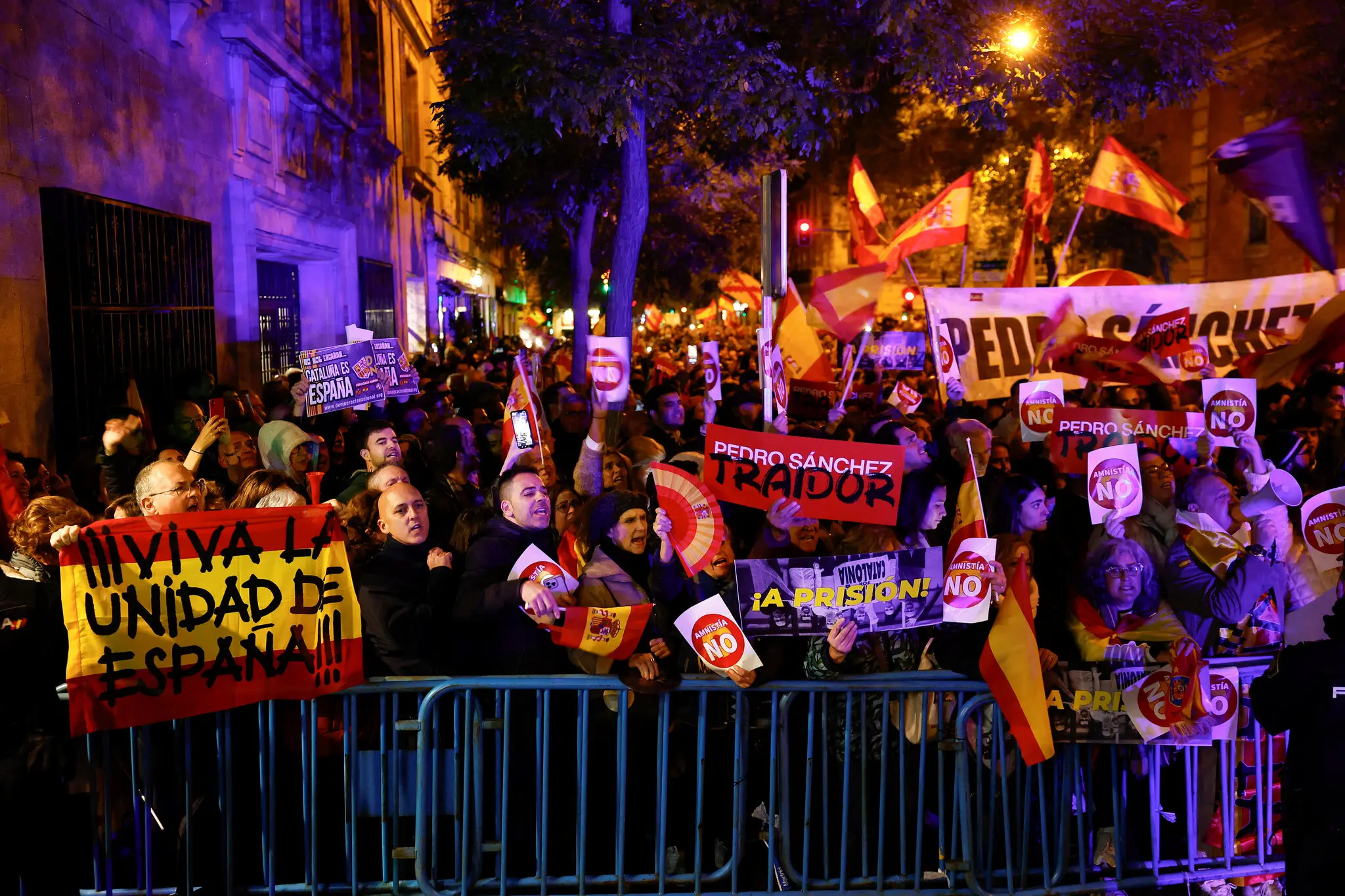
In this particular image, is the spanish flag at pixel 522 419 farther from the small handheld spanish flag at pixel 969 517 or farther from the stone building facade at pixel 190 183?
the stone building facade at pixel 190 183

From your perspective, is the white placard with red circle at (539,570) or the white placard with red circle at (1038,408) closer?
the white placard with red circle at (539,570)

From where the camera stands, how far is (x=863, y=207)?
12.7 meters

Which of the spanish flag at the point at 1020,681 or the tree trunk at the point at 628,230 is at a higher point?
the tree trunk at the point at 628,230

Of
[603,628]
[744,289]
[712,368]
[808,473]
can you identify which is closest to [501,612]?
[603,628]

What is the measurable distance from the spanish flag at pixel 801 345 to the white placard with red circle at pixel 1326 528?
17.5 ft

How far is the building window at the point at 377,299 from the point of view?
19.4 metres

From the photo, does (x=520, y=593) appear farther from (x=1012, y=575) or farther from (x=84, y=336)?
(x=84, y=336)

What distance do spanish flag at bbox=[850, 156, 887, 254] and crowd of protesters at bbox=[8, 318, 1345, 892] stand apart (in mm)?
5084

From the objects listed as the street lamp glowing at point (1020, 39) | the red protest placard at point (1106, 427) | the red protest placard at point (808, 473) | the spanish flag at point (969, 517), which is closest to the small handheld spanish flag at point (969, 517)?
the spanish flag at point (969, 517)

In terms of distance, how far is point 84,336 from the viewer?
8508 mm

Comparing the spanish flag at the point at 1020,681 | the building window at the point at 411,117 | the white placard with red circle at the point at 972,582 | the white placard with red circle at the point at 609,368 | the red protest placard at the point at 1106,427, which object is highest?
the building window at the point at 411,117

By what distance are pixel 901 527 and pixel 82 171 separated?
675 centimetres

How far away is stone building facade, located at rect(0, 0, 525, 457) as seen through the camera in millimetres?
7879

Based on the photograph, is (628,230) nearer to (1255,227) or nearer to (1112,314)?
(1112,314)
